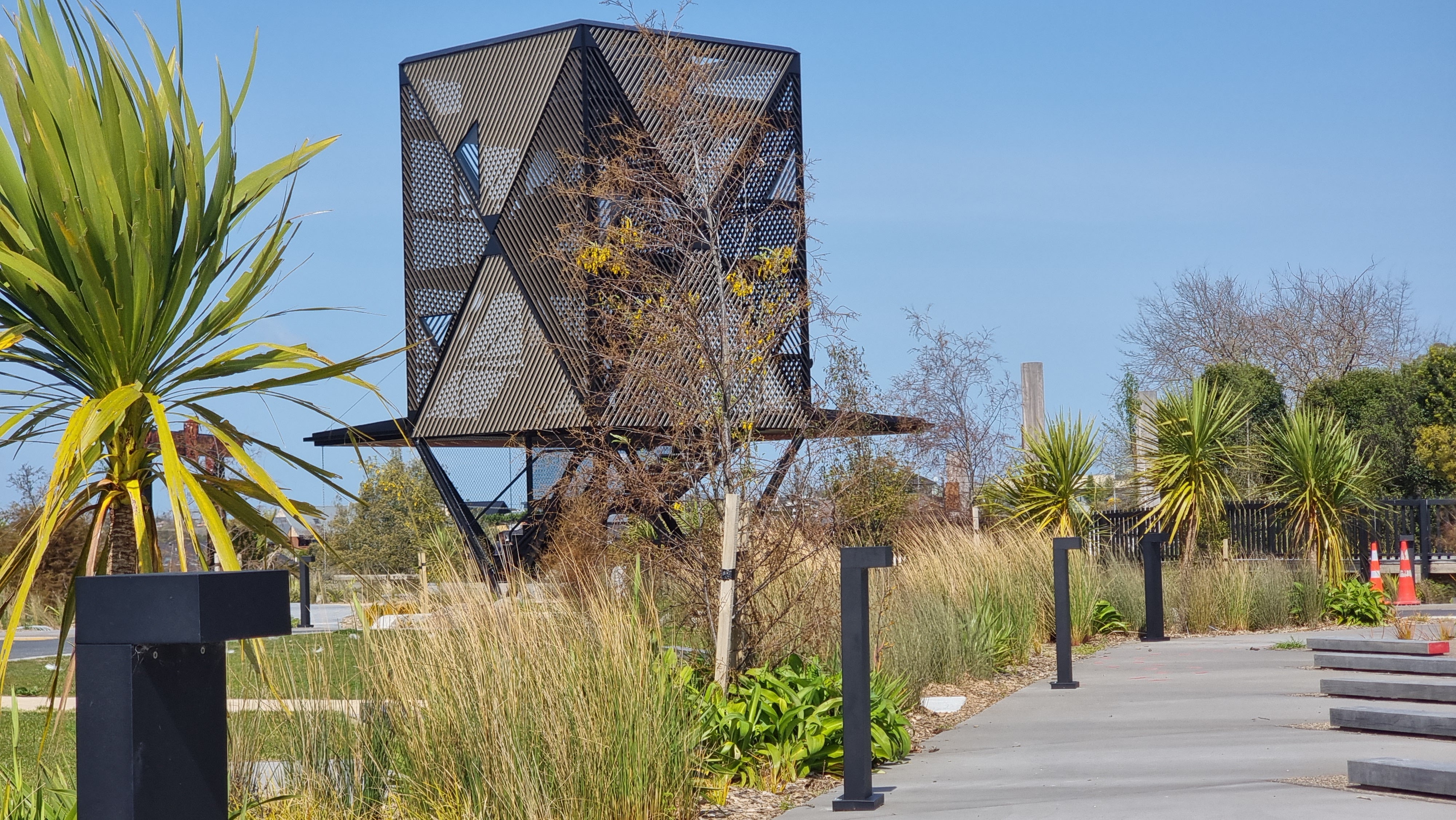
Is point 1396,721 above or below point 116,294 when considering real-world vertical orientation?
below

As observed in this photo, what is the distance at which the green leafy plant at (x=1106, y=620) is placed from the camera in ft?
48.8

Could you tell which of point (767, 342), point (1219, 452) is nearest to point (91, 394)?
point (767, 342)

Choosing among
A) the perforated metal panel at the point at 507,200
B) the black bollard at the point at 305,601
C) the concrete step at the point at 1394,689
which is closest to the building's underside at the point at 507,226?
the perforated metal panel at the point at 507,200

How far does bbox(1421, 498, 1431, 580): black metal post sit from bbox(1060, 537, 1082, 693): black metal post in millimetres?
14301

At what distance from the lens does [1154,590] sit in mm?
14320

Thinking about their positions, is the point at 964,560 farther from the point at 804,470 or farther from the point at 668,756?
the point at 668,756

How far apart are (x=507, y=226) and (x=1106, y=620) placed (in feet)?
34.0

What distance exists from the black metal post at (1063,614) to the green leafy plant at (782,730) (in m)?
3.19

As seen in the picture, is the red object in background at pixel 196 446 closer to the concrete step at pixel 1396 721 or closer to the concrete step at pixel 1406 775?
the concrete step at pixel 1406 775

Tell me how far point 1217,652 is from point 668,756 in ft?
29.7

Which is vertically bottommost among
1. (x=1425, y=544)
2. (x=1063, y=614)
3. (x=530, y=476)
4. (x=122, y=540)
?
(x=1425, y=544)

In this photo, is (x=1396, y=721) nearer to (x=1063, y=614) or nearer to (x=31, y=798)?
(x=1063, y=614)

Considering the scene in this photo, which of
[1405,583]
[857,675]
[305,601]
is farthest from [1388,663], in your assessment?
[305,601]

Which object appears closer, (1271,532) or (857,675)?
(857,675)
